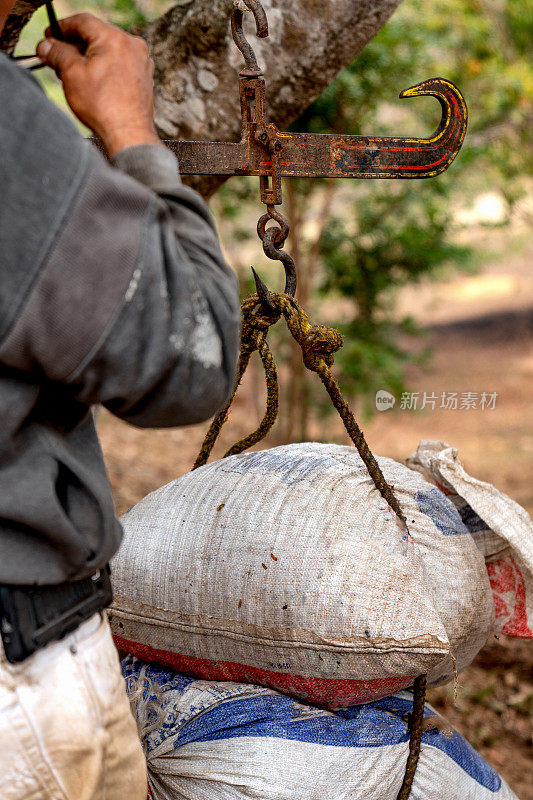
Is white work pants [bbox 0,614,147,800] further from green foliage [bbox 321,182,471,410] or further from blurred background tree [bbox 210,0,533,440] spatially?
green foliage [bbox 321,182,471,410]

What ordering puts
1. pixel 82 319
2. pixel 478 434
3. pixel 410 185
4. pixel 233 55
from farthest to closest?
pixel 478 434
pixel 410 185
pixel 233 55
pixel 82 319

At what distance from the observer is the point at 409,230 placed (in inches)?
173

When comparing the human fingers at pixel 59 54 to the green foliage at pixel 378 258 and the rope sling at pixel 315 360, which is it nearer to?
the rope sling at pixel 315 360

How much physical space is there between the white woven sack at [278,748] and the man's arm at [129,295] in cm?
72

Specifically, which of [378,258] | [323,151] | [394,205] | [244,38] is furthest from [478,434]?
[244,38]

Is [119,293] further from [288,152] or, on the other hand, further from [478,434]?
[478,434]

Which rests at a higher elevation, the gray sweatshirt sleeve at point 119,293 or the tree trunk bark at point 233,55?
the tree trunk bark at point 233,55

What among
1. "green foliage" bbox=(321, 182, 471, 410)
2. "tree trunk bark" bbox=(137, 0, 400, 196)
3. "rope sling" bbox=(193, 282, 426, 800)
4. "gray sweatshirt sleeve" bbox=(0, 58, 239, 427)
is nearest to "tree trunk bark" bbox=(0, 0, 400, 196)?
"tree trunk bark" bbox=(137, 0, 400, 196)

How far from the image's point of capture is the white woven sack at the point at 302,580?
1.38m

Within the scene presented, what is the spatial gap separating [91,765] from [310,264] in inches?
147

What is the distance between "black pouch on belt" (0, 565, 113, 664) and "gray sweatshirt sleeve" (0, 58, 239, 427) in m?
0.25

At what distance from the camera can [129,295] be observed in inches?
35.5

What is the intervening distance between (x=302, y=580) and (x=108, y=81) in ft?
2.84

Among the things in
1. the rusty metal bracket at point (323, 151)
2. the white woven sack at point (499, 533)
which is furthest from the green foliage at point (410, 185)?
the white woven sack at point (499, 533)
